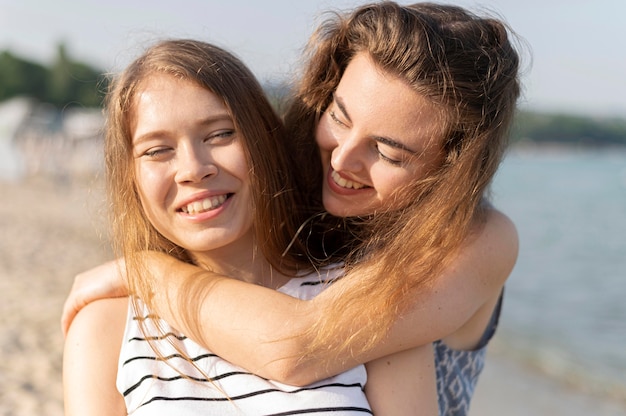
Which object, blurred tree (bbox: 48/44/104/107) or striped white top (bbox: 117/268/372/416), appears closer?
striped white top (bbox: 117/268/372/416)

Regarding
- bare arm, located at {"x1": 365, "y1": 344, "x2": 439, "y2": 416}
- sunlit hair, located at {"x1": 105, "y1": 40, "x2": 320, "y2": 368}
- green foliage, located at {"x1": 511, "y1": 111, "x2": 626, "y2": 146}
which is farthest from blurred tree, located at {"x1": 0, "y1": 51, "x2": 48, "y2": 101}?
bare arm, located at {"x1": 365, "y1": 344, "x2": 439, "y2": 416}

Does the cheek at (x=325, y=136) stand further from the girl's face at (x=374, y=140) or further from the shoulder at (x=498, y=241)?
the shoulder at (x=498, y=241)

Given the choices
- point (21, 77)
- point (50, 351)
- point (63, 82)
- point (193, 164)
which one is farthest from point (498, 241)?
point (21, 77)

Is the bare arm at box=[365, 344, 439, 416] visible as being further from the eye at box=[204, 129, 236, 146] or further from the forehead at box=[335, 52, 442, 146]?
the eye at box=[204, 129, 236, 146]

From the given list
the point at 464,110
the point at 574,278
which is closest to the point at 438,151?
the point at 464,110

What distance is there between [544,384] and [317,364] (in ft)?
20.0

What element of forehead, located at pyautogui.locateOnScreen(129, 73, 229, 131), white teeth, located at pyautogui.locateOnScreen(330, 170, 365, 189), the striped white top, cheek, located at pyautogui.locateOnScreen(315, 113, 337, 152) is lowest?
the striped white top

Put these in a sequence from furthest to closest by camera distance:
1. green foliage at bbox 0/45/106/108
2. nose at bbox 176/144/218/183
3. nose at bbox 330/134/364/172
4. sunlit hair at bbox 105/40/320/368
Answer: green foliage at bbox 0/45/106/108, nose at bbox 330/134/364/172, sunlit hair at bbox 105/40/320/368, nose at bbox 176/144/218/183

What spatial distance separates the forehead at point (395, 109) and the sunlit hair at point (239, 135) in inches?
14.0

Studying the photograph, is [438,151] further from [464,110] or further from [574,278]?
[574,278]

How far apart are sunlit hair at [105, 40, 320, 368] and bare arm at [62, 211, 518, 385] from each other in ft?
0.22

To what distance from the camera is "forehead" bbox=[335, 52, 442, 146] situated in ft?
7.95

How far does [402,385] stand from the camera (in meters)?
2.21

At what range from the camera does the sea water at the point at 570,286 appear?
8.52 meters
